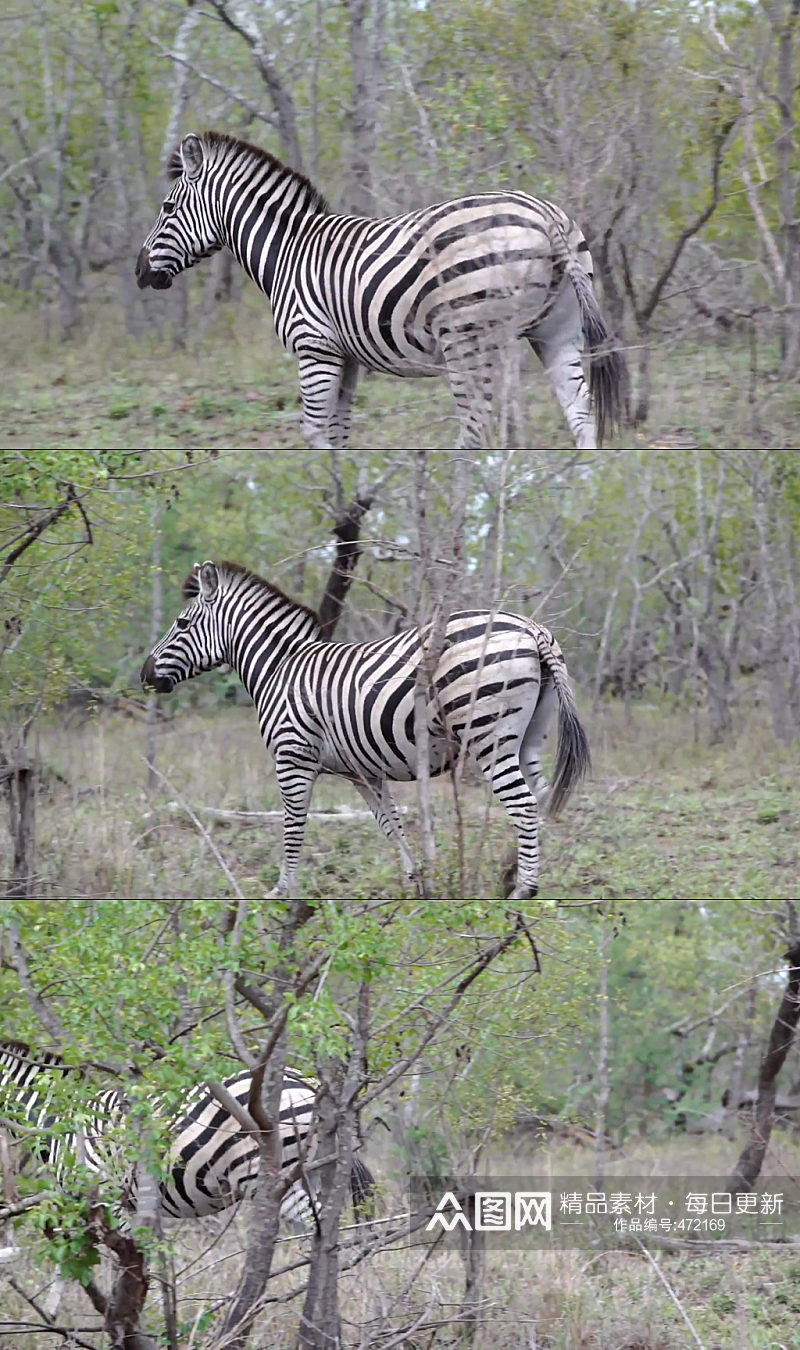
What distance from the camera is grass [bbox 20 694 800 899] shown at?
17.7ft

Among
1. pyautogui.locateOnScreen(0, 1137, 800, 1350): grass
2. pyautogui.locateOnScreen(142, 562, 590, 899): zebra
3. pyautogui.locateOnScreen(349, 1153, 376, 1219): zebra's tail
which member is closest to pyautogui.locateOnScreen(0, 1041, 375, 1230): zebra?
pyautogui.locateOnScreen(349, 1153, 376, 1219): zebra's tail

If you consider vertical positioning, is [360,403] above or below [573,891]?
above

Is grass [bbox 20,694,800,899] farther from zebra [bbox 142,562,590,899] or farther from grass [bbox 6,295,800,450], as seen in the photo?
grass [bbox 6,295,800,450]

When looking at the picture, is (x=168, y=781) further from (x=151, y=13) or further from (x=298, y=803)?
(x=151, y=13)

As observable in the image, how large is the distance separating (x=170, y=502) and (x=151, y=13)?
2.12 m

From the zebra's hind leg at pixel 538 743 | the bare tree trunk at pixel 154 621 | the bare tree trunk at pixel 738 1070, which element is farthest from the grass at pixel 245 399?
the bare tree trunk at pixel 738 1070

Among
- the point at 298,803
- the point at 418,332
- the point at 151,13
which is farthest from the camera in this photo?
the point at 151,13

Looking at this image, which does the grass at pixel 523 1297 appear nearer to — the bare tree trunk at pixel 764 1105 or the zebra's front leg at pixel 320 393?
the bare tree trunk at pixel 764 1105

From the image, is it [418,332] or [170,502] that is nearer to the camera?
[418,332]

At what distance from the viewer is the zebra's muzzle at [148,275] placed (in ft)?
17.7

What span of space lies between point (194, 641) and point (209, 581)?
0.84 ft

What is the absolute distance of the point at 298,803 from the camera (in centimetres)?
536

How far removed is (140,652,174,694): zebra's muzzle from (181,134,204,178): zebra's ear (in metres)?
1.92

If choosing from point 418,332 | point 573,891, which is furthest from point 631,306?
point 573,891
